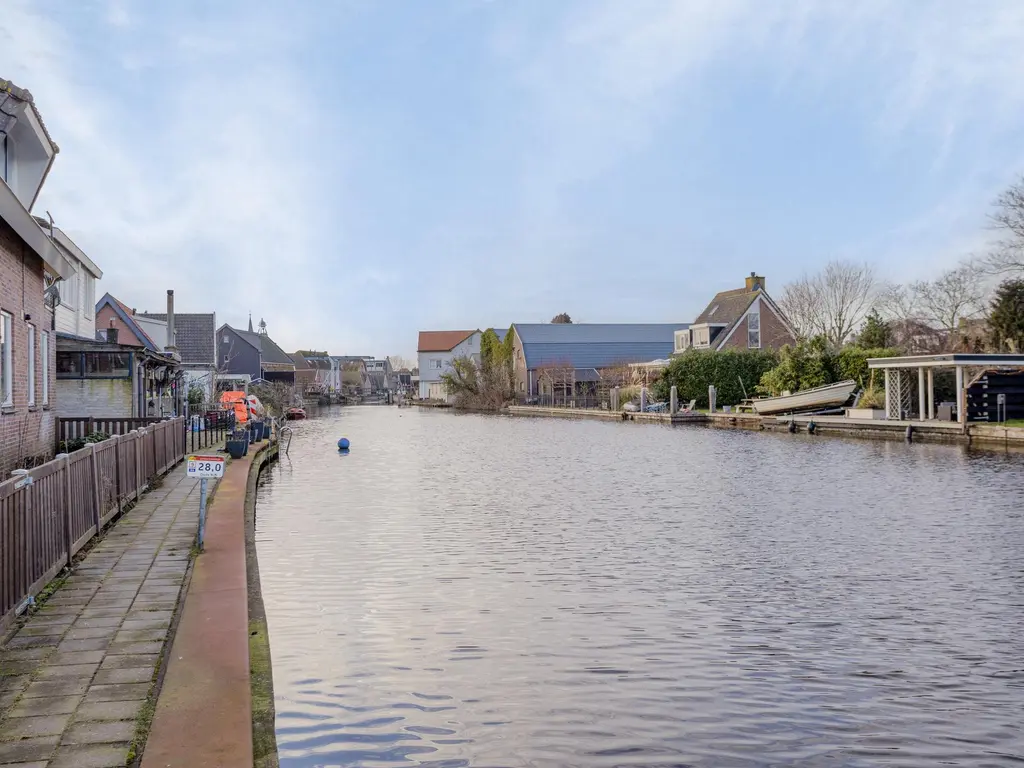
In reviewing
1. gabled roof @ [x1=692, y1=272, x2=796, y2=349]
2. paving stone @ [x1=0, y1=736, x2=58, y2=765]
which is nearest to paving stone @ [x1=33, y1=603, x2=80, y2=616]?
paving stone @ [x1=0, y1=736, x2=58, y2=765]

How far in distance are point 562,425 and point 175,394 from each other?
20.3 m

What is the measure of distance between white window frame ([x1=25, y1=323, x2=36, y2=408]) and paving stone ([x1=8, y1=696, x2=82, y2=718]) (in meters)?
11.5

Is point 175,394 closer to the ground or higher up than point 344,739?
higher up

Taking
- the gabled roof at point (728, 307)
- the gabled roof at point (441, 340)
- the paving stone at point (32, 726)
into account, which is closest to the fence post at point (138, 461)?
the paving stone at point (32, 726)

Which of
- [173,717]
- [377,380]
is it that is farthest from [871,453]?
[377,380]

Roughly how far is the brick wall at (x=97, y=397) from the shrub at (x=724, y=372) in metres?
36.7

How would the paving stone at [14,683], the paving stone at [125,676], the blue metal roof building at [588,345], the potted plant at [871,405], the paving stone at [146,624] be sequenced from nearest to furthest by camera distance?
1. the paving stone at [14,683]
2. the paving stone at [125,676]
3. the paving stone at [146,624]
4. the potted plant at [871,405]
5. the blue metal roof building at [588,345]

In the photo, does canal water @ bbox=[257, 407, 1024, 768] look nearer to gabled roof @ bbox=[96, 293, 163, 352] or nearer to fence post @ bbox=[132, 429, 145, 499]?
fence post @ bbox=[132, 429, 145, 499]

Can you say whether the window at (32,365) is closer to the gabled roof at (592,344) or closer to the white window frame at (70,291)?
the white window frame at (70,291)

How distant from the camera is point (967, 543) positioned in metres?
12.5

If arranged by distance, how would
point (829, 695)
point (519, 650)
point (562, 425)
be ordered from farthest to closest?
1. point (562, 425)
2. point (519, 650)
3. point (829, 695)

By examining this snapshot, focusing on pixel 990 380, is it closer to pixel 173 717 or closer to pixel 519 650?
pixel 519 650

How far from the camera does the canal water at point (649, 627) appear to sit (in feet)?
19.6

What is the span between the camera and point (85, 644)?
6.45m
